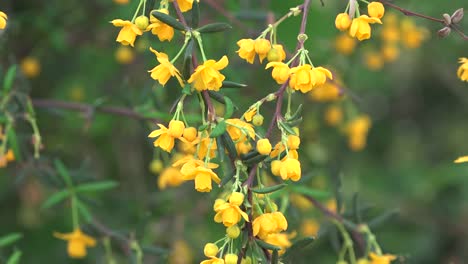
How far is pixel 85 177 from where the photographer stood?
2.28m

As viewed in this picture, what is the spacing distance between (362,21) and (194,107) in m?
0.98

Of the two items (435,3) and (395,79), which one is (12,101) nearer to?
(435,3)

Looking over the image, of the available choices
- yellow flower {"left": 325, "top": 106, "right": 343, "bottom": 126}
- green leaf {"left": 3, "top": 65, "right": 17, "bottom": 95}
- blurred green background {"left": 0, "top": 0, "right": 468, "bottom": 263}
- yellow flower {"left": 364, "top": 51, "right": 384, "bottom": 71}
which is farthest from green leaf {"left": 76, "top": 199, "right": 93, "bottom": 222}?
yellow flower {"left": 364, "top": 51, "right": 384, "bottom": 71}

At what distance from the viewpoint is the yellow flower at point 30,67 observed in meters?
2.85

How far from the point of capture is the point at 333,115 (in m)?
3.01

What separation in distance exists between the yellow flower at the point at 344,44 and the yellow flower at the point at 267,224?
1.50m

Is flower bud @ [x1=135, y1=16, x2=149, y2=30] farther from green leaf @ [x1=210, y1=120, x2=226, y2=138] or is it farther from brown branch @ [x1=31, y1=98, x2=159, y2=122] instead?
brown branch @ [x1=31, y1=98, x2=159, y2=122]

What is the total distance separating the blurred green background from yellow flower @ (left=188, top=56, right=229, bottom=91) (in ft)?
1.96

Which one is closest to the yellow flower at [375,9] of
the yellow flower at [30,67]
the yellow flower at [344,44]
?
the yellow flower at [344,44]

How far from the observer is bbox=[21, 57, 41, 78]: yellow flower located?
9.35 feet

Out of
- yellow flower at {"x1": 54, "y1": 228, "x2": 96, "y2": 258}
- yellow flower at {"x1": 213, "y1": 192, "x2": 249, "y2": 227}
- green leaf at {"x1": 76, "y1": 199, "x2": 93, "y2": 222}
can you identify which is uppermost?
yellow flower at {"x1": 213, "y1": 192, "x2": 249, "y2": 227}

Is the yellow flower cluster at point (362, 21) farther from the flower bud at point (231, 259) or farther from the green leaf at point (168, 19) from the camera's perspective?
the flower bud at point (231, 259)

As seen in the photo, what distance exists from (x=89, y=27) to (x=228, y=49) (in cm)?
75

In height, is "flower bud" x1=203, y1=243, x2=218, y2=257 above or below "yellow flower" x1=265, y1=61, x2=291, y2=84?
below
